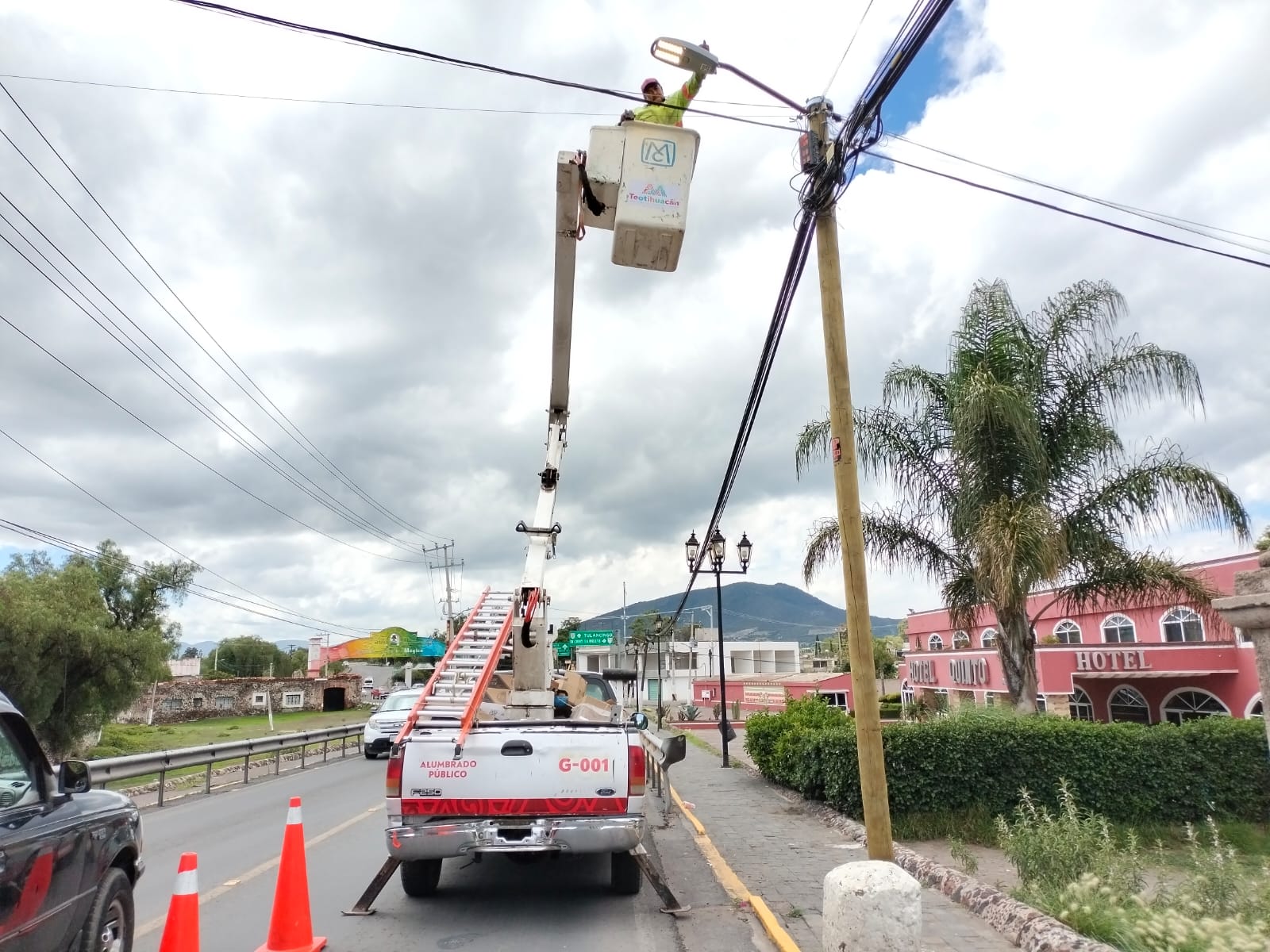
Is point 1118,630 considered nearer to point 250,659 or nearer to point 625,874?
point 625,874

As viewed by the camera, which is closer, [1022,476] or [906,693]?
[1022,476]

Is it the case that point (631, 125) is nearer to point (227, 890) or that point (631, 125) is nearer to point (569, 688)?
point (569, 688)

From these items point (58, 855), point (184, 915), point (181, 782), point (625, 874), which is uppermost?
point (58, 855)

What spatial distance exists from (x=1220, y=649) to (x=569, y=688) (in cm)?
1892

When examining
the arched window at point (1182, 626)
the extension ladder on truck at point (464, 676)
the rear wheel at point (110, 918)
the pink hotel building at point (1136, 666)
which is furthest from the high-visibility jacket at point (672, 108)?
the arched window at point (1182, 626)

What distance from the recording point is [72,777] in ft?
15.3

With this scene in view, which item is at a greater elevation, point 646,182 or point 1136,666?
point 646,182

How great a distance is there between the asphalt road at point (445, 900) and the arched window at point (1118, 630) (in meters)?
20.1

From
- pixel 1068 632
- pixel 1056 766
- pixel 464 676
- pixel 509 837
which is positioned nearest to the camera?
pixel 509 837

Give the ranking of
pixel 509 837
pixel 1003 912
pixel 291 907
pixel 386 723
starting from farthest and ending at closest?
pixel 386 723 < pixel 509 837 < pixel 1003 912 < pixel 291 907

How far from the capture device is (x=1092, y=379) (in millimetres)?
13422

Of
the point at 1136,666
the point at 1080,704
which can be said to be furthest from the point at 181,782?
the point at 1080,704

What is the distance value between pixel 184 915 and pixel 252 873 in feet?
15.5

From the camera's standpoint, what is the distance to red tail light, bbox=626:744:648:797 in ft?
21.8
